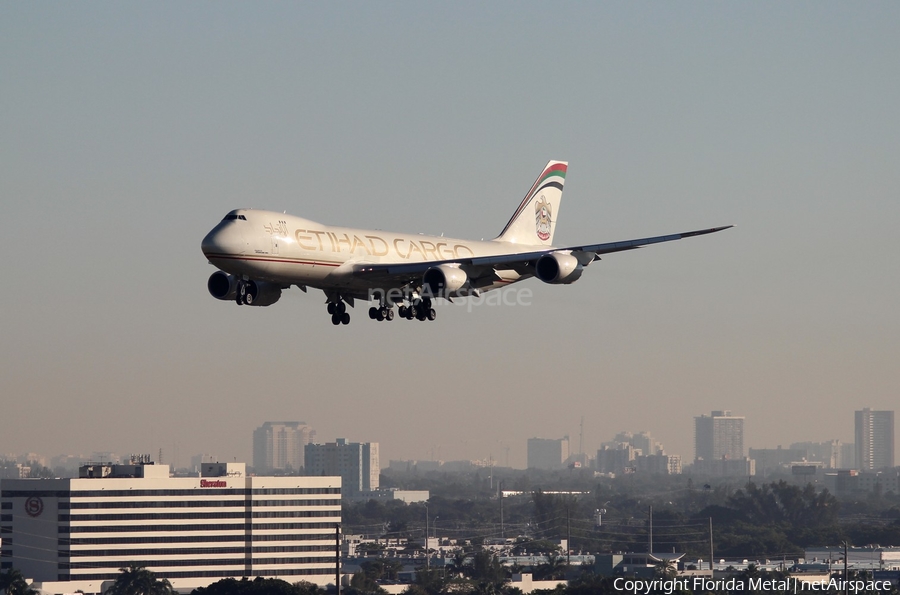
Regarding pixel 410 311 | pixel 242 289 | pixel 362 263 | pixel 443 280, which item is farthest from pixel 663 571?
pixel 242 289

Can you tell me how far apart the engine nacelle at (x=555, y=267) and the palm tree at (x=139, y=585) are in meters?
116

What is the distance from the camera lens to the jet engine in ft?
252

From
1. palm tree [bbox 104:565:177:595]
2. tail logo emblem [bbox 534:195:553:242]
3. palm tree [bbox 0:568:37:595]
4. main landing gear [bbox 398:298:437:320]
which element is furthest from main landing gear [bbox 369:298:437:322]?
palm tree [bbox 104:565:177:595]

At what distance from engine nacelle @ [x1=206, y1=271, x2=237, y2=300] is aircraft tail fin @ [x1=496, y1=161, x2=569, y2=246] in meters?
24.7

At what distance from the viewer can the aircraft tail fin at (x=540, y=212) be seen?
9738 centimetres

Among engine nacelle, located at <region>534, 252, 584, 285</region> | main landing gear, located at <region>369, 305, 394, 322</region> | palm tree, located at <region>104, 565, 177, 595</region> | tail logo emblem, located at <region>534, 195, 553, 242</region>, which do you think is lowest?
palm tree, located at <region>104, 565, 177, 595</region>

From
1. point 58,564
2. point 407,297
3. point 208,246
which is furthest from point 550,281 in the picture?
point 58,564

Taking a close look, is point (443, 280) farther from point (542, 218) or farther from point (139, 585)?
point (139, 585)

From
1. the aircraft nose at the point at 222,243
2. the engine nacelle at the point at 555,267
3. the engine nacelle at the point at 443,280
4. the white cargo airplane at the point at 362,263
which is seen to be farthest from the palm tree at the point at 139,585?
the aircraft nose at the point at 222,243

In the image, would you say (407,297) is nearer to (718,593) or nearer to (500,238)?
(500,238)

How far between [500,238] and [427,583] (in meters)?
111

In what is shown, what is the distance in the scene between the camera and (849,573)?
185 m

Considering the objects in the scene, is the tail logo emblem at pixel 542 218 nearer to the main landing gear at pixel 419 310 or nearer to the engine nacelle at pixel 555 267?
the engine nacelle at pixel 555 267

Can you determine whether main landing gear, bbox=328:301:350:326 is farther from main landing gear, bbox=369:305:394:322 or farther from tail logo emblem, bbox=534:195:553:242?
tail logo emblem, bbox=534:195:553:242
